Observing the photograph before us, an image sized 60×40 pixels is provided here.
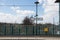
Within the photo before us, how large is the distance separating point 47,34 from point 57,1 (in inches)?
287

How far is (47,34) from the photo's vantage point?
39438 mm

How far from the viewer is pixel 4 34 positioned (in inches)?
1563

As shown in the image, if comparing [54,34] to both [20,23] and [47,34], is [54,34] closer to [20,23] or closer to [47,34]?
[47,34]

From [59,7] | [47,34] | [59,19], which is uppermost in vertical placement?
[59,7]

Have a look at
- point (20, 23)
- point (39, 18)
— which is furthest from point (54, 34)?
point (20, 23)

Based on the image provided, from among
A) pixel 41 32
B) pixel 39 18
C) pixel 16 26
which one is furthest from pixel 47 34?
pixel 16 26

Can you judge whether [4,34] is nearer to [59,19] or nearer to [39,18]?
[39,18]

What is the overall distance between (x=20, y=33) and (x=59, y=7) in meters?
9.79

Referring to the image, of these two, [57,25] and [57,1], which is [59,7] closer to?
[57,1]

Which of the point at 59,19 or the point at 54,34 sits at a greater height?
the point at 59,19

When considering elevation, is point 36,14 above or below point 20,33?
above

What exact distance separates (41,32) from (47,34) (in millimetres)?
1294

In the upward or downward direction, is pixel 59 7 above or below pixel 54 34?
above

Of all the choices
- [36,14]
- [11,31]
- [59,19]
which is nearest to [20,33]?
[11,31]
